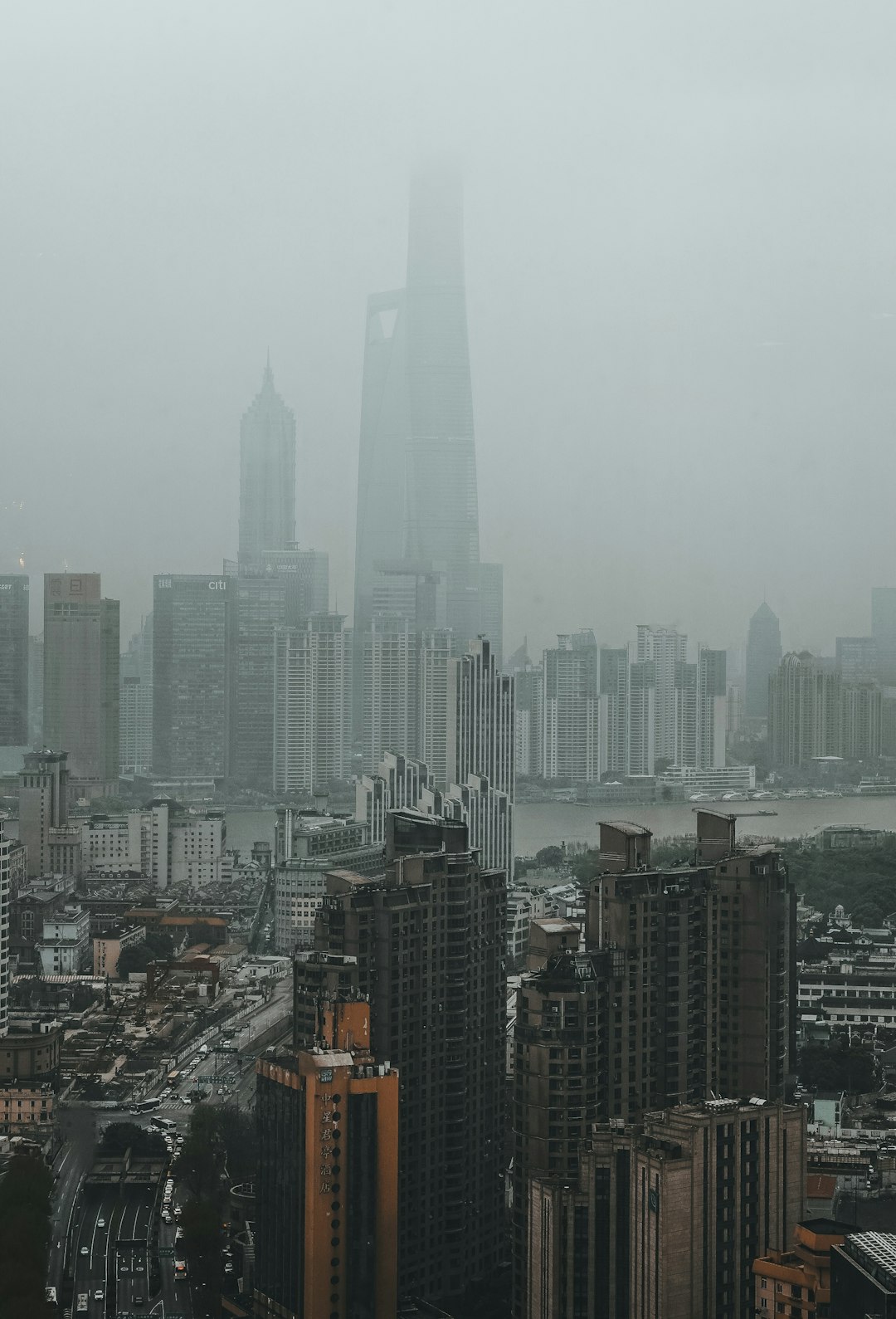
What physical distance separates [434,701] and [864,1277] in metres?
5.62

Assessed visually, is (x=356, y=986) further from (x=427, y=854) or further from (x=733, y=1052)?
(x=733, y=1052)

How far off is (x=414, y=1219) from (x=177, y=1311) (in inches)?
19.1

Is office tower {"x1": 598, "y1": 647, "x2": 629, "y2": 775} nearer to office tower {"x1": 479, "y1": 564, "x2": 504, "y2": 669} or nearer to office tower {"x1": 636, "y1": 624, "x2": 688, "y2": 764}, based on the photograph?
office tower {"x1": 636, "y1": 624, "x2": 688, "y2": 764}

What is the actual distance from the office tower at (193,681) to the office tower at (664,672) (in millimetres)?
1900

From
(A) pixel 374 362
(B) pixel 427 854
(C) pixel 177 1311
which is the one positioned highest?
(A) pixel 374 362

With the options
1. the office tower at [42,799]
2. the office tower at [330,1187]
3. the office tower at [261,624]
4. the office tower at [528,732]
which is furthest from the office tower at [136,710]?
the office tower at [330,1187]

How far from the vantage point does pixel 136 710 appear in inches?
303

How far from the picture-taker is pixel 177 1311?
3.06 metres

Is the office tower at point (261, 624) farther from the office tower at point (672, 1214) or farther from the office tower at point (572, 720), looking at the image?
the office tower at point (672, 1214)

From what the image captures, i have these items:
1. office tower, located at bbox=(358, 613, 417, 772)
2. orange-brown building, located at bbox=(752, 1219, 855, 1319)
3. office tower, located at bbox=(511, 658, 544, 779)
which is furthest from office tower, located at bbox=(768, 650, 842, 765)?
orange-brown building, located at bbox=(752, 1219, 855, 1319)

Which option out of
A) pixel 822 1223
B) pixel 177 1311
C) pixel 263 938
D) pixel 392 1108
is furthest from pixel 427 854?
pixel 263 938

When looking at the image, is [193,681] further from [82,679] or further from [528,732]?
[528,732]

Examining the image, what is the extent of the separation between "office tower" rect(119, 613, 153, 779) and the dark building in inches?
218

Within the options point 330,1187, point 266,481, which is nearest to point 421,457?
point 266,481
